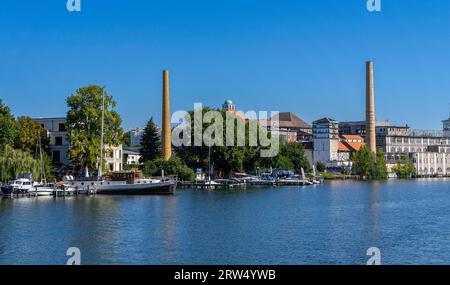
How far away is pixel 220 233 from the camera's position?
37.0m

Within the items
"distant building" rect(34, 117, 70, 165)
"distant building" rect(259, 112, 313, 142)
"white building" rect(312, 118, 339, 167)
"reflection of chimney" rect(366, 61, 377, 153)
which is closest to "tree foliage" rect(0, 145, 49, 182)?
"distant building" rect(34, 117, 70, 165)

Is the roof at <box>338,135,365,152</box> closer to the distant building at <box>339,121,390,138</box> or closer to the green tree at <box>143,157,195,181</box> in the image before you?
the distant building at <box>339,121,390,138</box>

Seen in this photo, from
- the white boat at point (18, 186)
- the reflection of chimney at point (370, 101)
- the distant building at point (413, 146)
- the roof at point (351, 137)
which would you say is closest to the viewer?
the white boat at point (18, 186)

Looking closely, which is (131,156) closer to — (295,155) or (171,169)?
(295,155)

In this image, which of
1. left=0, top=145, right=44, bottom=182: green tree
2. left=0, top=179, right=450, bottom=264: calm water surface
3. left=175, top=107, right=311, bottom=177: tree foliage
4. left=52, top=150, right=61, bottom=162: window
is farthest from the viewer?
left=175, top=107, right=311, bottom=177: tree foliage

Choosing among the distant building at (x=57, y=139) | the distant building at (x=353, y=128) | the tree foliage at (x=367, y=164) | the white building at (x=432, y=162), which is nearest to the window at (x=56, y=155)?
the distant building at (x=57, y=139)

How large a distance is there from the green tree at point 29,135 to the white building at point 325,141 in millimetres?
83035

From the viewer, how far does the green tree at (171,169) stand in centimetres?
9706

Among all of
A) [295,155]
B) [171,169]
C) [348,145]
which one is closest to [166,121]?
[171,169]

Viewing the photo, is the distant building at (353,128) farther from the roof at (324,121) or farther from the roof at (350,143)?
the roof at (324,121)

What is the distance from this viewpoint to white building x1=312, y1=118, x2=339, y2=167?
515 ft

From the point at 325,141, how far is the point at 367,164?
1628 centimetres

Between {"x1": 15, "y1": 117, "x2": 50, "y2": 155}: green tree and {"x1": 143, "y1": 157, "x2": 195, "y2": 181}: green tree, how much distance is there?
16.2m
